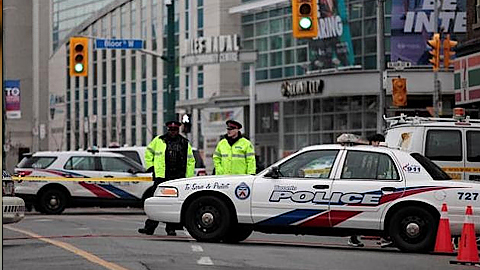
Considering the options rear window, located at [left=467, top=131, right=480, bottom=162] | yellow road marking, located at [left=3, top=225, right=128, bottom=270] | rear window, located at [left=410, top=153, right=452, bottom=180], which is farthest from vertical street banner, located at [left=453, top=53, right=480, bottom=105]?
yellow road marking, located at [left=3, top=225, right=128, bottom=270]

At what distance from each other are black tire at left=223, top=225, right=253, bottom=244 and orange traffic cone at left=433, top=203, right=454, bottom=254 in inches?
102

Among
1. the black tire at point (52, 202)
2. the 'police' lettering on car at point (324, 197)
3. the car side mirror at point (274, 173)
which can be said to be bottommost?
the black tire at point (52, 202)

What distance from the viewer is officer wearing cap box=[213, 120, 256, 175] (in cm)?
1712

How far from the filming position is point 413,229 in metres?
14.1

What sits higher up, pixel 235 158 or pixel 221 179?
pixel 235 158

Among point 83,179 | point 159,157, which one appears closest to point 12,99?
point 83,179

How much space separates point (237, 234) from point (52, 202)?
10573 mm

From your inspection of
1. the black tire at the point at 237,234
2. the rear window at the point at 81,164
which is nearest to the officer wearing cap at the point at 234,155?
the black tire at the point at 237,234

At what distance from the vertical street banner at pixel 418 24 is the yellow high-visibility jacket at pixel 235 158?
30251mm

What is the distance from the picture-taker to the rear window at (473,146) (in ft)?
56.8

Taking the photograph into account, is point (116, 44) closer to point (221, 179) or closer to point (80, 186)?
point (80, 186)

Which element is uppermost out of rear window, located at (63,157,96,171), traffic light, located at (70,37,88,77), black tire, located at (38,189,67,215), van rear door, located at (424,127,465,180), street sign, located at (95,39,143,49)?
street sign, located at (95,39,143,49)

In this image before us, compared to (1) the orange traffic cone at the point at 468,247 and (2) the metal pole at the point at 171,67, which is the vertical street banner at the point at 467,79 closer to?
(2) the metal pole at the point at 171,67

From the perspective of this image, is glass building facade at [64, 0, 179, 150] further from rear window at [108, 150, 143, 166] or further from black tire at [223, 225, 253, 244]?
black tire at [223, 225, 253, 244]
